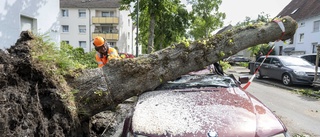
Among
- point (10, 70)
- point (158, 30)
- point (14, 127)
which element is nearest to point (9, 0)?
point (10, 70)

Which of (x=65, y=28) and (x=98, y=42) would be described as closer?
(x=98, y=42)

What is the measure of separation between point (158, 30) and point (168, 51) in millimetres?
20161

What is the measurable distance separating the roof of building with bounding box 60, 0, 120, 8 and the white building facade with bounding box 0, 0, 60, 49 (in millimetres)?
28985

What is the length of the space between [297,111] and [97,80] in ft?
18.6

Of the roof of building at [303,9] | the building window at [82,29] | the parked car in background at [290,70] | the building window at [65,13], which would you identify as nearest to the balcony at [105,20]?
the building window at [82,29]

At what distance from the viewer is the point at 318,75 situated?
10344 millimetres

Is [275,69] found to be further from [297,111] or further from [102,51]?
[102,51]

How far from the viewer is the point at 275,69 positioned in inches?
505

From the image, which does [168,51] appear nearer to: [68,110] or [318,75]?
[68,110]

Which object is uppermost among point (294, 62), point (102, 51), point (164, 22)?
point (164, 22)

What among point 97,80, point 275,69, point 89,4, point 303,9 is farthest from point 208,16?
point 97,80

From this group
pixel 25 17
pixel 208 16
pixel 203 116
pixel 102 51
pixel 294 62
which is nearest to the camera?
pixel 203 116

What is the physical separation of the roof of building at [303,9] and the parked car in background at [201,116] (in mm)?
28679

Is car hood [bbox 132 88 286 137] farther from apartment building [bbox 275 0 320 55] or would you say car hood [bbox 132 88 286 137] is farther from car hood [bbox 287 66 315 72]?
apartment building [bbox 275 0 320 55]
